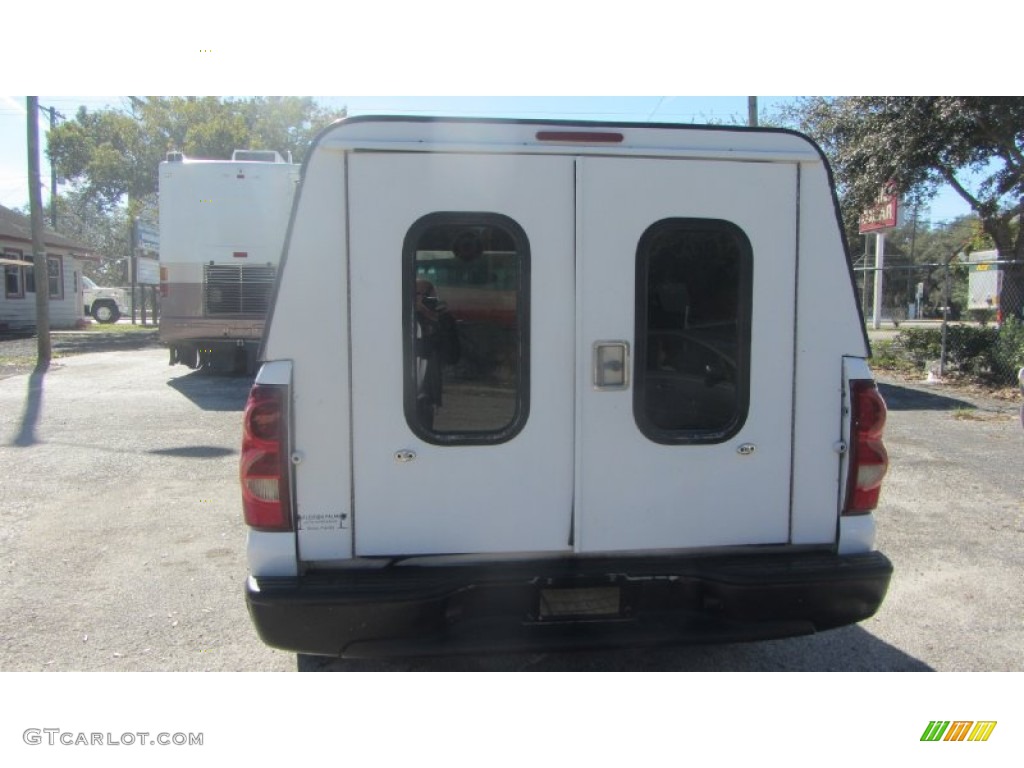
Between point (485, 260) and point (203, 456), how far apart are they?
6.07 metres

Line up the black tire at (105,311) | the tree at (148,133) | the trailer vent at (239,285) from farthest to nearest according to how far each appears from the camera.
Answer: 1. the black tire at (105,311)
2. the tree at (148,133)
3. the trailer vent at (239,285)

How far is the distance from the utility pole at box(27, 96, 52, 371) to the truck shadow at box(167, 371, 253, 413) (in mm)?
3583

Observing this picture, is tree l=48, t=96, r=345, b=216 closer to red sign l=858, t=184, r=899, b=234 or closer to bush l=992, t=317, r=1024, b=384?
red sign l=858, t=184, r=899, b=234

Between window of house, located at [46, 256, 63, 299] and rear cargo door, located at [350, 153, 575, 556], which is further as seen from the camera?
window of house, located at [46, 256, 63, 299]

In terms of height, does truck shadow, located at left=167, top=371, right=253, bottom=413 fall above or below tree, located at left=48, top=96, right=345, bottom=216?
below

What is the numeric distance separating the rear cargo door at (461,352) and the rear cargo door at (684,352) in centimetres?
13

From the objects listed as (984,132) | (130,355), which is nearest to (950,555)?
(984,132)

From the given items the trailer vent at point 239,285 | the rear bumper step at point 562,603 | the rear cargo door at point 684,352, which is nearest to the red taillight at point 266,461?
the rear bumper step at point 562,603

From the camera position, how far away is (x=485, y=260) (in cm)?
316

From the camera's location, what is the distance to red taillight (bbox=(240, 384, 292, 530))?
3.02m

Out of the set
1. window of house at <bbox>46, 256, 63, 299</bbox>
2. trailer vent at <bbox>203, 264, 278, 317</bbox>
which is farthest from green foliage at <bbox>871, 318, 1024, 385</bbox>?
window of house at <bbox>46, 256, 63, 299</bbox>

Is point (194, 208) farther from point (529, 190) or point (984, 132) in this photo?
point (984, 132)

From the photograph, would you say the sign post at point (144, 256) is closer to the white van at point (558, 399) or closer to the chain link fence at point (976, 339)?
the chain link fence at point (976, 339)

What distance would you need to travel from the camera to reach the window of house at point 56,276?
2844 cm
